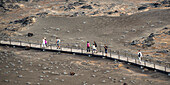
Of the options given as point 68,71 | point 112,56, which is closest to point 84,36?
point 112,56

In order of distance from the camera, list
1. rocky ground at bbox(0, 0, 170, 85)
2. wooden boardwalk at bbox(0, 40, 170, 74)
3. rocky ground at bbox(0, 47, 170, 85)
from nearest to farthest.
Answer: rocky ground at bbox(0, 47, 170, 85), rocky ground at bbox(0, 0, 170, 85), wooden boardwalk at bbox(0, 40, 170, 74)

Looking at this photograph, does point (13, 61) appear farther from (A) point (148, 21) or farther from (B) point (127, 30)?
(A) point (148, 21)

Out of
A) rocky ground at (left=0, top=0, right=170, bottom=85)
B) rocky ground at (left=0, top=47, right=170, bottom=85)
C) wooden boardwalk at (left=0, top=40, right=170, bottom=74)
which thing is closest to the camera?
rocky ground at (left=0, top=47, right=170, bottom=85)

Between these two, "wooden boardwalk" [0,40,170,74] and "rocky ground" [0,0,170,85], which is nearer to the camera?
"rocky ground" [0,0,170,85]

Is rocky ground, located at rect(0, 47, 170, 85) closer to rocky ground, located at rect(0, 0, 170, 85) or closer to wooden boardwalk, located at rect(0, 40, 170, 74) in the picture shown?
rocky ground, located at rect(0, 0, 170, 85)

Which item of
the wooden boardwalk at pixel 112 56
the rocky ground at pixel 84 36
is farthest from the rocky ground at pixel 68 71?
the wooden boardwalk at pixel 112 56

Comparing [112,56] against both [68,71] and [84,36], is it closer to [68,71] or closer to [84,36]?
[68,71]

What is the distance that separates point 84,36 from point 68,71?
2088 cm

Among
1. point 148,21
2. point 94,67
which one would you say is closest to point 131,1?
point 148,21

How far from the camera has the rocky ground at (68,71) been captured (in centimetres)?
→ 2495

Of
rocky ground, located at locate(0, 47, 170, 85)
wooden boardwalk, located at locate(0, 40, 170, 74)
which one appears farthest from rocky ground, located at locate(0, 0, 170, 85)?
wooden boardwalk, located at locate(0, 40, 170, 74)

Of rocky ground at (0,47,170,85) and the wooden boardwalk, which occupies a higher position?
the wooden boardwalk

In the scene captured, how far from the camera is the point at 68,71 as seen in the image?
1109 inches

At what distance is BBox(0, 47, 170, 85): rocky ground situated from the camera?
81.9 ft
